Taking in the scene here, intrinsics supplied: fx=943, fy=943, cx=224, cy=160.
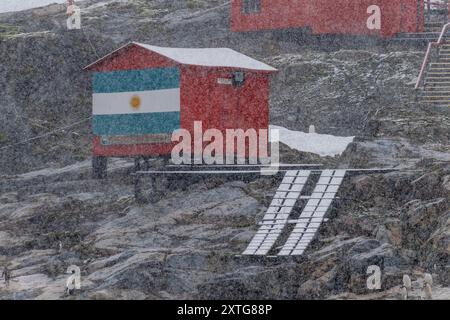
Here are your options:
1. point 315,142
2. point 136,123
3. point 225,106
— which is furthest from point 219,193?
point 315,142

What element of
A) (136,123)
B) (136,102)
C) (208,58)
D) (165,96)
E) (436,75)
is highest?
(208,58)

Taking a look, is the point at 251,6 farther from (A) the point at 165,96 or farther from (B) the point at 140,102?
(A) the point at 165,96

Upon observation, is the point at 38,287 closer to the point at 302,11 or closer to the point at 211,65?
the point at 211,65

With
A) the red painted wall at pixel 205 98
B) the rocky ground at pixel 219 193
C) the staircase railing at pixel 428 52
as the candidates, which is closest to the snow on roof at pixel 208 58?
the red painted wall at pixel 205 98

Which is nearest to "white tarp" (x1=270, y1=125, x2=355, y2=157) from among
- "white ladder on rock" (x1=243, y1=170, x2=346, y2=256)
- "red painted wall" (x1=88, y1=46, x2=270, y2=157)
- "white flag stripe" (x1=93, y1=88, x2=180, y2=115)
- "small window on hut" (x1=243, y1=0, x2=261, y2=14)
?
"red painted wall" (x1=88, y1=46, x2=270, y2=157)

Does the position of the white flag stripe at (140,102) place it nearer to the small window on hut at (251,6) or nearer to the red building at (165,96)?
the red building at (165,96)

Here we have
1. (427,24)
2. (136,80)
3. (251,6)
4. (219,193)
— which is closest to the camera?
(219,193)
